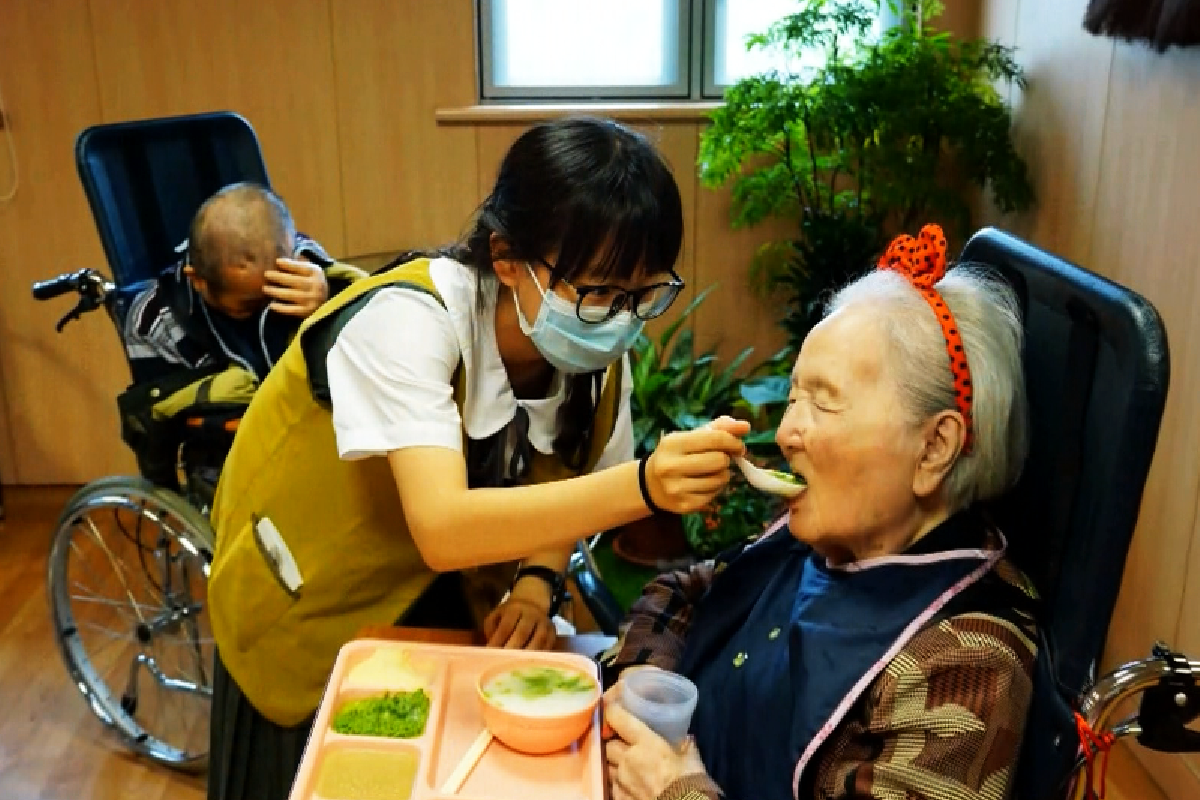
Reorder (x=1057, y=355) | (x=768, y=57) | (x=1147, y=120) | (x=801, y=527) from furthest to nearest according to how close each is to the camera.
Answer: (x=768, y=57)
(x=1147, y=120)
(x=801, y=527)
(x=1057, y=355)

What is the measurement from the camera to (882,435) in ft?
4.11

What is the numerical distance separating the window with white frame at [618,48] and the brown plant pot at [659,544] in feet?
4.87

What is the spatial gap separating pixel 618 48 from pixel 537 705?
3077 mm

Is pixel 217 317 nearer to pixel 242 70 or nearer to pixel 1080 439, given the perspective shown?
pixel 242 70

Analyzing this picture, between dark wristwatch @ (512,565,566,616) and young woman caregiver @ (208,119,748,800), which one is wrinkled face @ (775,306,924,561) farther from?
dark wristwatch @ (512,565,566,616)

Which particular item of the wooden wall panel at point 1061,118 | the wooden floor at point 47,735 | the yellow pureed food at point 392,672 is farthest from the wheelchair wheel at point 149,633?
the wooden wall panel at point 1061,118

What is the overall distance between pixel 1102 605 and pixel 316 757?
0.80 metres

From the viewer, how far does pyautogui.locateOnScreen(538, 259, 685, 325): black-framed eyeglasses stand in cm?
139

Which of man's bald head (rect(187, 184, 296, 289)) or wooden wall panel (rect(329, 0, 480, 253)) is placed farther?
wooden wall panel (rect(329, 0, 480, 253))

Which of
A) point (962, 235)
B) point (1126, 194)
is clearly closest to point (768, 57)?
point (962, 235)

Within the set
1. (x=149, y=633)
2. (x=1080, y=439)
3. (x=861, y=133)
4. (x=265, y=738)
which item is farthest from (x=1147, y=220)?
(x=149, y=633)

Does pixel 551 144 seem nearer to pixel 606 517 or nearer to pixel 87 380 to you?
pixel 606 517

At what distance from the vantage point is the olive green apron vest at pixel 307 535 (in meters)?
1.50

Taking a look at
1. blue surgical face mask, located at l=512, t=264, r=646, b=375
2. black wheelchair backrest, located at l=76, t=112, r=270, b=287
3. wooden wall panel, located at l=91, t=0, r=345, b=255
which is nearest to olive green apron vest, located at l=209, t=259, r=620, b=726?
blue surgical face mask, located at l=512, t=264, r=646, b=375
